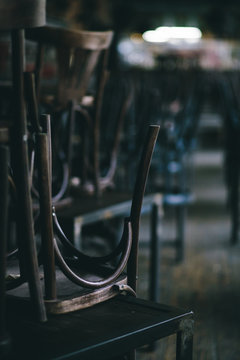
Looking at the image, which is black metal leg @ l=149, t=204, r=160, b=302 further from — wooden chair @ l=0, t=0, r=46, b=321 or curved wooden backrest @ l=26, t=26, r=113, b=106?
wooden chair @ l=0, t=0, r=46, b=321

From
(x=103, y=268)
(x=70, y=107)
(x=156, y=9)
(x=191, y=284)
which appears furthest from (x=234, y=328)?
(x=156, y=9)

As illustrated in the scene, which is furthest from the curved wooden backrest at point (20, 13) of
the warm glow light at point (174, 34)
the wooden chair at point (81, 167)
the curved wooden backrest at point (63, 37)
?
the warm glow light at point (174, 34)

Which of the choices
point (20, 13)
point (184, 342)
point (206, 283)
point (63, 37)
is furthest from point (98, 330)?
point (206, 283)

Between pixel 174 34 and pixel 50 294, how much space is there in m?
12.8

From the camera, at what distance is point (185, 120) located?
363 centimetres

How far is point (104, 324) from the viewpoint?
96cm

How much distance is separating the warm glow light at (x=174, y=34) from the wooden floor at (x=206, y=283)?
29.0 feet

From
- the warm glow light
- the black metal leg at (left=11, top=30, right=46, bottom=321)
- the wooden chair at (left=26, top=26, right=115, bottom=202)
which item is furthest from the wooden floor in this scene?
the warm glow light

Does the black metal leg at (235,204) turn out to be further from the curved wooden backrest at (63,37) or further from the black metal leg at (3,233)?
the black metal leg at (3,233)

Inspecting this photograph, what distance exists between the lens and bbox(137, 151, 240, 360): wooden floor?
2153 millimetres

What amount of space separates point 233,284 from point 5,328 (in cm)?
217

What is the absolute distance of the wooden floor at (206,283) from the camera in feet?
7.06

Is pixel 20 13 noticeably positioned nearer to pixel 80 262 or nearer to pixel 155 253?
pixel 80 262

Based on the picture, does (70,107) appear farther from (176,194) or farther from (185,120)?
(185,120)
